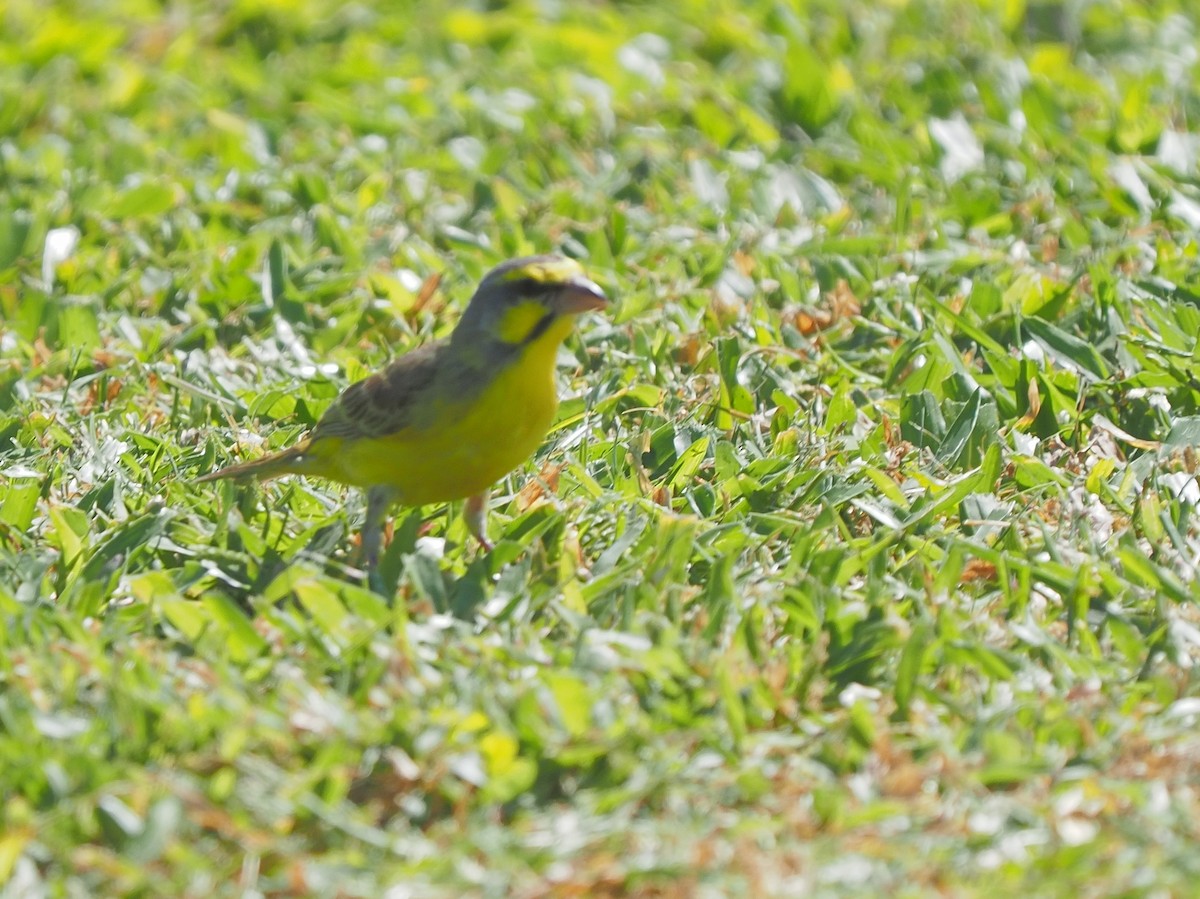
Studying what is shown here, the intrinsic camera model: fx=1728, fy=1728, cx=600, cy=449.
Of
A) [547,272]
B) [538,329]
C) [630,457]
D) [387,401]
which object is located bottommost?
[630,457]

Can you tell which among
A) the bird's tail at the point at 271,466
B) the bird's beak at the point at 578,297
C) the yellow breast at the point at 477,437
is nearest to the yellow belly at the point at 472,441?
the yellow breast at the point at 477,437

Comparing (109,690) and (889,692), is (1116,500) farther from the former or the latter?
(109,690)

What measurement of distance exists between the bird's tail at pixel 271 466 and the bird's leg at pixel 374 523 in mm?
284

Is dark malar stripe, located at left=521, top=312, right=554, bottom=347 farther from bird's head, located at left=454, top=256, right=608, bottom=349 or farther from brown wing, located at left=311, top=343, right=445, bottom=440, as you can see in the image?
brown wing, located at left=311, top=343, right=445, bottom=440

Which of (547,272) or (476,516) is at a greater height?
(547,272)

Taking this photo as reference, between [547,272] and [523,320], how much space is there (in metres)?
0.13

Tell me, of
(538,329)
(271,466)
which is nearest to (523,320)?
(538,329)

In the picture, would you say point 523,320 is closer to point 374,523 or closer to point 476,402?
point 476,402

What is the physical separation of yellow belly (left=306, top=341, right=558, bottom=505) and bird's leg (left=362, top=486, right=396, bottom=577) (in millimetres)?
30

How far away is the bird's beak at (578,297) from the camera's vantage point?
4285 millimetres

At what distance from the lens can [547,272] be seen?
4.34 m

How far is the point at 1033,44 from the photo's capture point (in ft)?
27.6

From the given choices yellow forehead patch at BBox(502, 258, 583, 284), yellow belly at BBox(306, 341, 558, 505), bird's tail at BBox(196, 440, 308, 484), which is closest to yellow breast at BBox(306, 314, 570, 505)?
yellow belly at BBox(306, 341, 558, 505)

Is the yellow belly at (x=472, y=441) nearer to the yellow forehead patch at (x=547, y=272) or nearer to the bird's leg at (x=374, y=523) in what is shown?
the bird's leg at (x=374, y=523)
